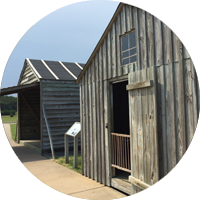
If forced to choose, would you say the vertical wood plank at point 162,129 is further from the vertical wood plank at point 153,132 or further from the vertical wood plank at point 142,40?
the vertical wood plank at point 142,40

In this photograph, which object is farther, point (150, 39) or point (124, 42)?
point (124, 42)

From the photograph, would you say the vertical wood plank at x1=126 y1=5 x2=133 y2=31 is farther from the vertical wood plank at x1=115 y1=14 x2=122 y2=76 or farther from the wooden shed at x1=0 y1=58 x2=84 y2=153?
the wooden shed at x1=0 y1=58 x2=84 y2=153

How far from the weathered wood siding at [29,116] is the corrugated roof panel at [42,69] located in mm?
1880

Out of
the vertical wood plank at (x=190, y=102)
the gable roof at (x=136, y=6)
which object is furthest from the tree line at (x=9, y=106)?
the vertical wood plank at (x=190, y=102)

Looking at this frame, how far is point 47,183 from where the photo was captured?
20.3 feet

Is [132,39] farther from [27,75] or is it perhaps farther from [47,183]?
[27,75]

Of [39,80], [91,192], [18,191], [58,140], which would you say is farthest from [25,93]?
[91,192]

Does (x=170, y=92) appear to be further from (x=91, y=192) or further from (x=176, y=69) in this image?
(x=91, y=192)

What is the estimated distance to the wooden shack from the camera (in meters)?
3.56

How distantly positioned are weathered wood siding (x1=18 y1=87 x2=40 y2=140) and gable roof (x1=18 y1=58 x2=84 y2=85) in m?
1.06

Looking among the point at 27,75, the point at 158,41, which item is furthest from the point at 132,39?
the point at 27,75

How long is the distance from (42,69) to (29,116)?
399 cm

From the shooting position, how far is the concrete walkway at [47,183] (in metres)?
5.16

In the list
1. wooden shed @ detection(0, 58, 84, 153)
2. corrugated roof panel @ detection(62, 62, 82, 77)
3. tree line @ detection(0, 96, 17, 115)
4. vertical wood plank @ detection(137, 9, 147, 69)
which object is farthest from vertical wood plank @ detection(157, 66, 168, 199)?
tree line @ detection(0, 96, 17, 115)
